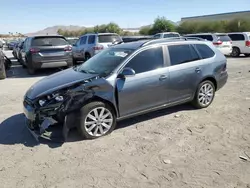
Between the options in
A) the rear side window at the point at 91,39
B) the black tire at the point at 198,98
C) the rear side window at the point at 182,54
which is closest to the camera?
the rear side window at the point at 182,54

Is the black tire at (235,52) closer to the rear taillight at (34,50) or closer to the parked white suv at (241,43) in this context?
the parked white suv at (241,43)

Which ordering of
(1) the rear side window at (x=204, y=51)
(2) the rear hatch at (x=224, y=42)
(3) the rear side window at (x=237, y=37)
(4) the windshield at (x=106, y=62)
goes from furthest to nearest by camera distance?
(3) the rear side window at (x=237, y=37) < (2) the rear hatch at (x=224, y=42) < (1) the rear side window at (x=204, y=51) < (4) the windshield at (x=106, y=62)

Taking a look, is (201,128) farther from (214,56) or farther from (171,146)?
(214,56)

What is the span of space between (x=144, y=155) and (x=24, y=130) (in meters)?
2.42

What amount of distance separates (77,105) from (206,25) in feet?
147

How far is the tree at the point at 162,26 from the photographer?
49241 millimetres

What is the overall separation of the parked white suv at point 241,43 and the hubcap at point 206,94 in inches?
532

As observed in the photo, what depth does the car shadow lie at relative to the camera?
4355 millimetres

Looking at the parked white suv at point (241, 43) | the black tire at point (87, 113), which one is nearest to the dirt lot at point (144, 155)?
the black tire at point (87, 113)

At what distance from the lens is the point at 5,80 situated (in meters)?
10.5

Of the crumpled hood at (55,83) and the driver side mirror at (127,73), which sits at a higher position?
A: the driver side mirror at (127,73)

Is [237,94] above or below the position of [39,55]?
below

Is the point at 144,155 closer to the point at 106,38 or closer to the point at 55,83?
the point at 55,83

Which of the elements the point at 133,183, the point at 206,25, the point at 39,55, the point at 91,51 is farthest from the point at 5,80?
the point at 206,25
